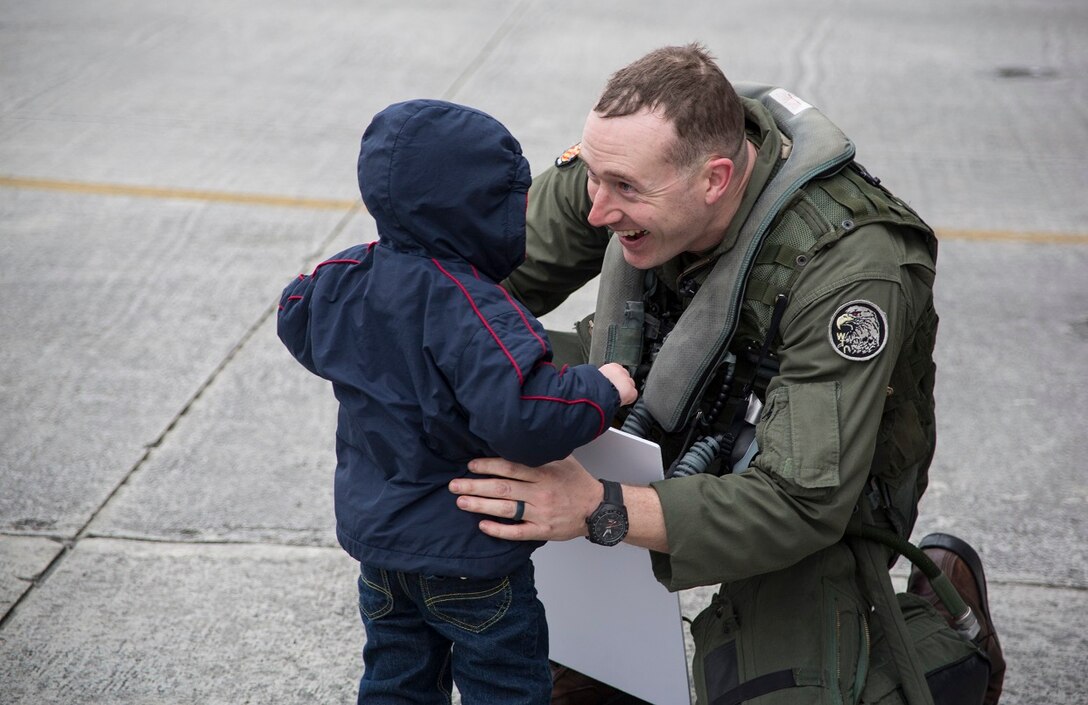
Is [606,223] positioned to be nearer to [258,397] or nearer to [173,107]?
[258,397]

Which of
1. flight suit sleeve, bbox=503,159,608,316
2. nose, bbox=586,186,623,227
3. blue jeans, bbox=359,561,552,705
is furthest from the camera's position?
flight suit sleeve, bbox=503,159,608,316

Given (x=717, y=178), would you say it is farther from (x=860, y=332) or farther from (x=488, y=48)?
(x=488, y=48)

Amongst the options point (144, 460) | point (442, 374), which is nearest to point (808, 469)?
point (442, 374)

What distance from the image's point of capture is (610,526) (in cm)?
196

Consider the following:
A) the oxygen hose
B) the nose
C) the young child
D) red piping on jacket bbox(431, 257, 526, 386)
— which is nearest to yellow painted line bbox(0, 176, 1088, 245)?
the oxygen hose

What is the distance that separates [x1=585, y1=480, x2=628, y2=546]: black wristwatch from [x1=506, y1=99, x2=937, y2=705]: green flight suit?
0.08m

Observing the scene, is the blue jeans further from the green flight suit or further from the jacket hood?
the jacket hood

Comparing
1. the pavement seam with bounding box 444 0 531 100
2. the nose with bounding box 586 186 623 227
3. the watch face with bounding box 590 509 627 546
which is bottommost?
the pavement seam with bounding box 444 0 531 100

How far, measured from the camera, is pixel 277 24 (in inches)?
341

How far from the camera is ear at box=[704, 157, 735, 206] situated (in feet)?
6.80

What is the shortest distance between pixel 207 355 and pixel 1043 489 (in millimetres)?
2809

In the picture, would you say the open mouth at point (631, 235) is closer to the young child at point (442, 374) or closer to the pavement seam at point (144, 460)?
the young child at point (442, 374)

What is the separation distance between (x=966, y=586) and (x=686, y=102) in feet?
4.36

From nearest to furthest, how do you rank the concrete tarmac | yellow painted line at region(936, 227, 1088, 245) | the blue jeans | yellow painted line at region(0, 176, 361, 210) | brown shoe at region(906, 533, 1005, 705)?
the blue jeans
brown shoe at region(906, 533, 1005, 705)
the concrete tarmac
yellow painted line at region(936, 227, 1088, 245)
yellow painted line at region(0, 176, 361, 210)
